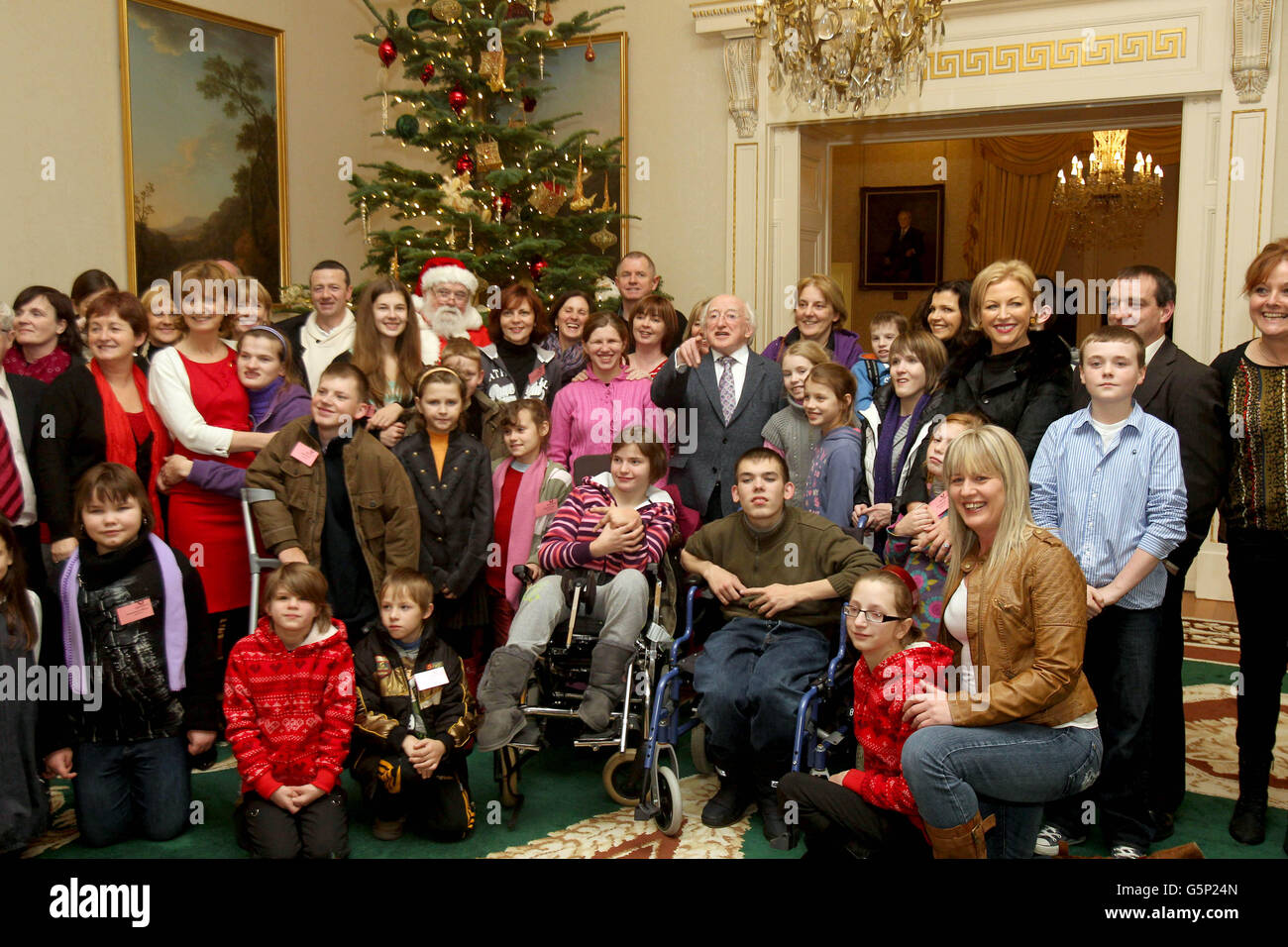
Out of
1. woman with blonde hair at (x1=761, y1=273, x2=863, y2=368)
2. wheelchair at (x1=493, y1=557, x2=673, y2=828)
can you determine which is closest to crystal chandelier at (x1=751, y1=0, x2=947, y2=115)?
woman with blonde hair at (x1=761, y1=273, x2=863, y2=368)

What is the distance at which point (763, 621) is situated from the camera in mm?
3982

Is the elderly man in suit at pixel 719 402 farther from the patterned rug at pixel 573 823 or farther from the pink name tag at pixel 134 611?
the pink name tag at pixel 134 611

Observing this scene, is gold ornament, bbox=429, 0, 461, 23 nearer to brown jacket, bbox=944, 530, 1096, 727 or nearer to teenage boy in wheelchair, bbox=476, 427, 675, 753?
teenage boy in wheelchair, bbox=476, 427, 675, 753

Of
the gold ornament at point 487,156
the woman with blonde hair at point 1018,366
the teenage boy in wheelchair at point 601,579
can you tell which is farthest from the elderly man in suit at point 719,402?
the gold ornament at point 487,156

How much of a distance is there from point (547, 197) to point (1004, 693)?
5.24 meters

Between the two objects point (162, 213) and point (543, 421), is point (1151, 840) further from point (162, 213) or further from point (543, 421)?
point (162, 213)

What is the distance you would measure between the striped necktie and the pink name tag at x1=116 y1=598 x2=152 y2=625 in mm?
604

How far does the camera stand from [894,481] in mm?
4285

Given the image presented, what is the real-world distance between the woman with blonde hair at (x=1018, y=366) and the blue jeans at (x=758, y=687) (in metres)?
1.08

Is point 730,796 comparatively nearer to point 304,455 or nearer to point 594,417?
point 594,417

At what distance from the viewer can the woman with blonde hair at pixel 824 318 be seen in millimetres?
5203

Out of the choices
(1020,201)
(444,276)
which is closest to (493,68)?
(444,276)

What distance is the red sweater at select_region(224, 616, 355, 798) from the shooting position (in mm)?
3547

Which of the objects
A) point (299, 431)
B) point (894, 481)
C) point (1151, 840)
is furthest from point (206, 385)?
point (1151, 840)
